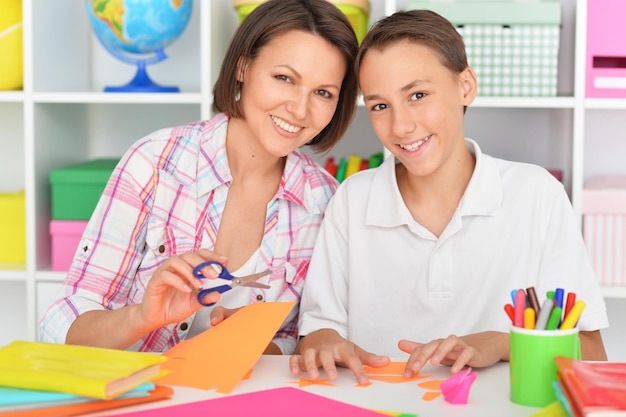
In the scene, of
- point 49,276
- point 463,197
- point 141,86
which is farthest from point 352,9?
point 49,276

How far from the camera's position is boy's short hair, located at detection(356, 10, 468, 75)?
4.84 ft

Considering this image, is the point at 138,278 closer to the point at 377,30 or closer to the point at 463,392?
the point at 377,30

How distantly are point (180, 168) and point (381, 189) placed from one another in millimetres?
387

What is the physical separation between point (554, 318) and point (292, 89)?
759 millimetres

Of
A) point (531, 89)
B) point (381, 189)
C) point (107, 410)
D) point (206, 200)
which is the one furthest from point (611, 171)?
point (107, 410)

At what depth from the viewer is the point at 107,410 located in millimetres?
896

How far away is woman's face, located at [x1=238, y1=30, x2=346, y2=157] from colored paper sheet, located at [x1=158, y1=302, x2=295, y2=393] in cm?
46

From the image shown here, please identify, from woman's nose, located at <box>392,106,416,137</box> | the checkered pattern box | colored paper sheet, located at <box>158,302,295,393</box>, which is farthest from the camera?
the checkered pattern box

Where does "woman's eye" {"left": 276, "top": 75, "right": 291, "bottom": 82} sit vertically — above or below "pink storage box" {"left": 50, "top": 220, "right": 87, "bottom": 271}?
above

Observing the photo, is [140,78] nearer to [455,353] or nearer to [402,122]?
[402,122]

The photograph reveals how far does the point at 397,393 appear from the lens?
0.99 meters

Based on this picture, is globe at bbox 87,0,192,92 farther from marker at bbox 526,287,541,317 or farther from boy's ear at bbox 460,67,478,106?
marker at bbox 526,287,541,317

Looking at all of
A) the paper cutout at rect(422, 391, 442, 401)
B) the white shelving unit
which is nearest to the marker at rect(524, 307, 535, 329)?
the paper cutout at rect(422, 391, 442, 401)

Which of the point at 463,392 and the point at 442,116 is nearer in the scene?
the point at 463,392
